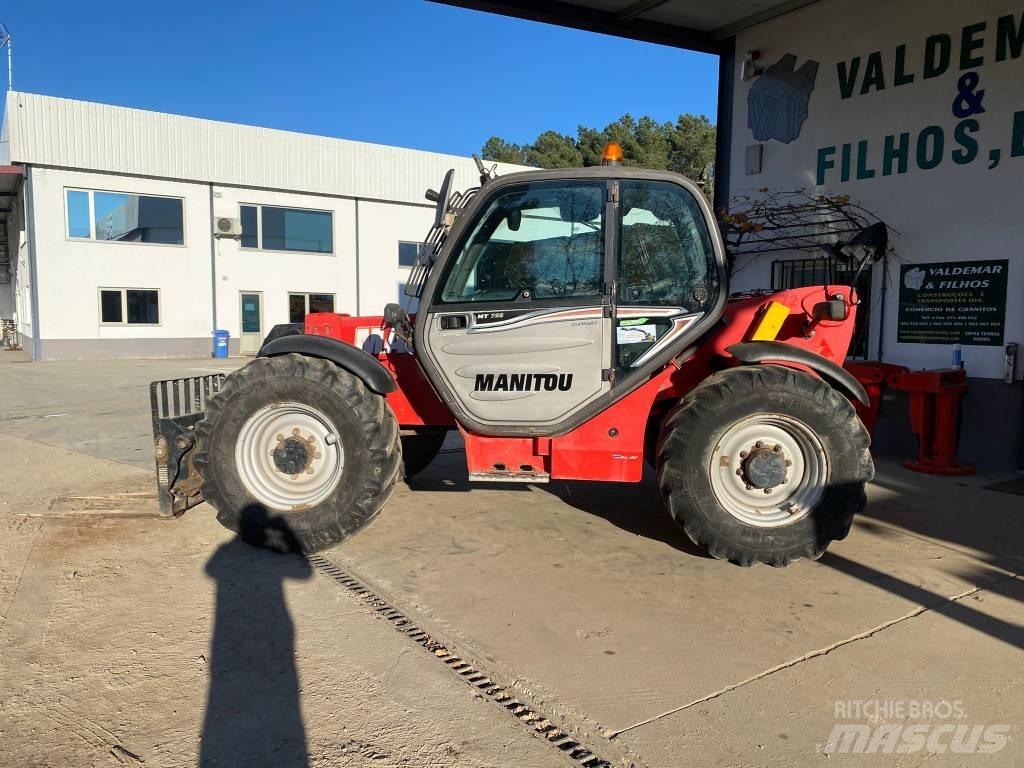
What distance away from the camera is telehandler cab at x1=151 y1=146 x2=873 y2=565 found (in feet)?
13.6

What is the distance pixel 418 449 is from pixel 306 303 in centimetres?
2065

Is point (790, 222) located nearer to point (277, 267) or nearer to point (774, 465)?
point (774, 465)

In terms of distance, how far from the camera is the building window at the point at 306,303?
25.3m

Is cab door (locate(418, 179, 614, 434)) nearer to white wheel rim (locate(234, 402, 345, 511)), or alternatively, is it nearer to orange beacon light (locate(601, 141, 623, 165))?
orange beacon light (locate(601, 141, 623, 165))

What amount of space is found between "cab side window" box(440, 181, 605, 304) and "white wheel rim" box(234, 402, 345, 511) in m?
1.14

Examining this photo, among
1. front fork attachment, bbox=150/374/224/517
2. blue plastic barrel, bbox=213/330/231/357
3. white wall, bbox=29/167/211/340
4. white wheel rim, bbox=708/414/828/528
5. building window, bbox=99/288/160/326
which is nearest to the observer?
white wheel rim, bbox=708/414/828/528

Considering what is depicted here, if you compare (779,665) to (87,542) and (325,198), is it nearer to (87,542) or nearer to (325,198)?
(87,542)

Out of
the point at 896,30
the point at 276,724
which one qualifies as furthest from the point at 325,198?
the point at 276,724

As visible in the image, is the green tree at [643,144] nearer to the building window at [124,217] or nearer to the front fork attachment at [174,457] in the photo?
the building window at [124,217]

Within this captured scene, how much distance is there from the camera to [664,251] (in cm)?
434

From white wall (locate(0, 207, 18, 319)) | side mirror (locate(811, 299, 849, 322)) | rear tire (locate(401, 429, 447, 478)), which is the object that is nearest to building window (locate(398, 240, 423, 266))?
white wall (locate(0, 207, 18, 319))

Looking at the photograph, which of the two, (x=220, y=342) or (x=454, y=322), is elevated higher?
(x=454, y=322)

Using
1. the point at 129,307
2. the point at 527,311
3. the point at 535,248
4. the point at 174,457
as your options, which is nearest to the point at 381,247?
the point at 129,307

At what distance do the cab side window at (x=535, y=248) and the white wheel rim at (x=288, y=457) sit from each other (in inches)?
45.0
